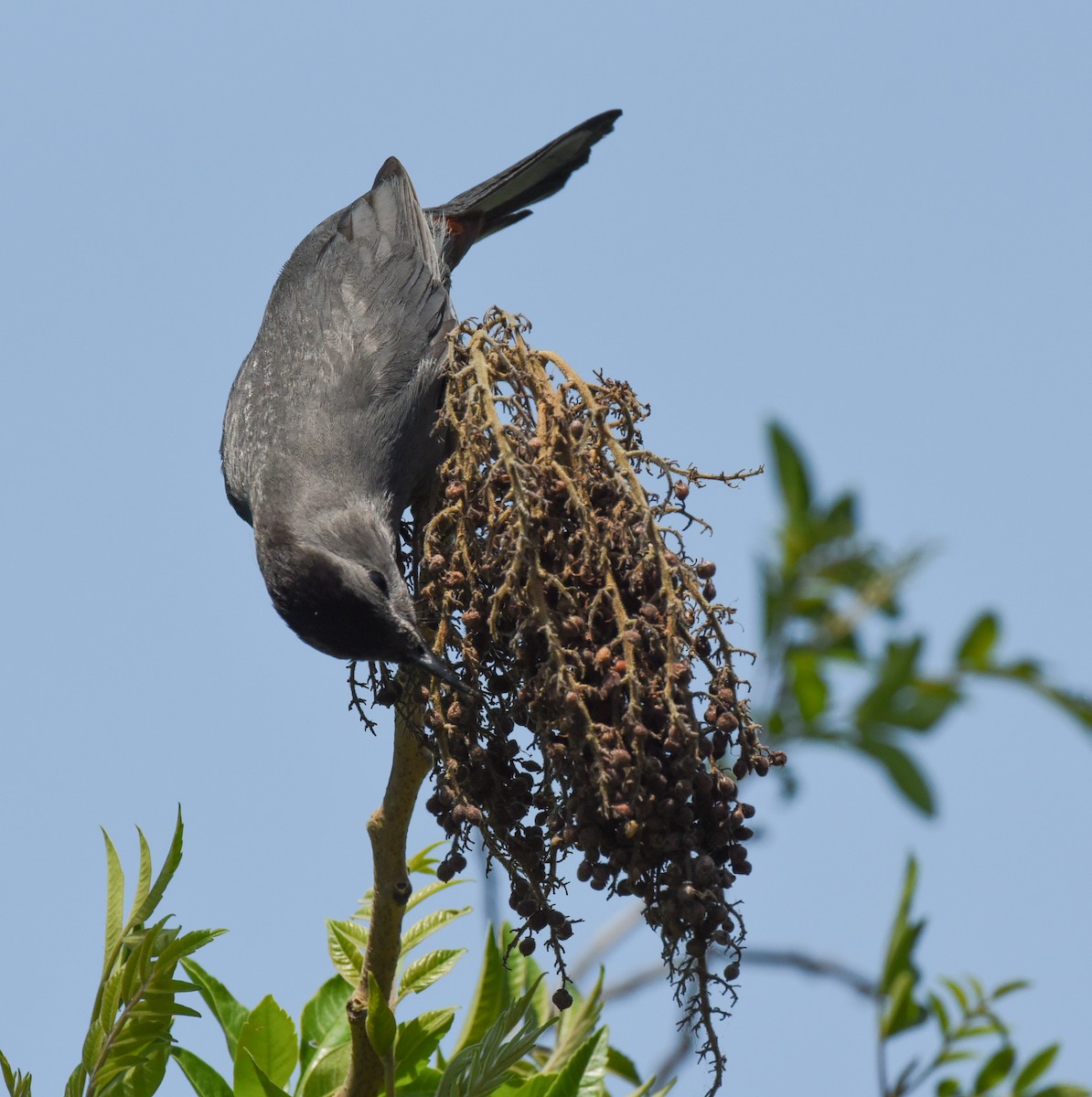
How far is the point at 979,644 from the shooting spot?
1337 millimetres

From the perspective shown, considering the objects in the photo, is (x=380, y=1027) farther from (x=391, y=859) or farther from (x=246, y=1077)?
(x=246, y=1077)

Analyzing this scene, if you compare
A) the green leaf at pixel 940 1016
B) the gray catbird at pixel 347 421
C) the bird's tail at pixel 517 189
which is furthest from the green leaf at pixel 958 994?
the bird's tail at pixel 517 189

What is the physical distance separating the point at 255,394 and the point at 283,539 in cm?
84

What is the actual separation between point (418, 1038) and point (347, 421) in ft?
6.46

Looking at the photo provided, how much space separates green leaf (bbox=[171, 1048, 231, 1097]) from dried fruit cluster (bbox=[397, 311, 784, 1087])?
3.21ft

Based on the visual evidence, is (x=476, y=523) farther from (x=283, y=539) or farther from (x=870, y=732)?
(x=870, y=732)

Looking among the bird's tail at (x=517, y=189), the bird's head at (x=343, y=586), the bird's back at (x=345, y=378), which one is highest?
the bird's tail at (x=517, y=189)

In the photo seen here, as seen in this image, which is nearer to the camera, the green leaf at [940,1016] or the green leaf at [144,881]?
the green leaf at [940,1016]

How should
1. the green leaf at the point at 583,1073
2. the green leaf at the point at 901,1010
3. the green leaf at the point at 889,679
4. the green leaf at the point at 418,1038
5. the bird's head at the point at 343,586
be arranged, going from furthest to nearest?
the bird's head at the point at 343,586 < the green leaf at the point at 418,1038 < the green leaf at the point at 583,1073 < the green leaf at the point at 901,1010 < the green leaf at the point at 889,679

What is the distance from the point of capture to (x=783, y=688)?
4.67 ft

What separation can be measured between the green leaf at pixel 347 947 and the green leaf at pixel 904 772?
276 cm

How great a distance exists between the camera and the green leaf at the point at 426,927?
12.8 ft

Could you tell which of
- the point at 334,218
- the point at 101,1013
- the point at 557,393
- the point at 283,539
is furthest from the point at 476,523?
the point at 334,218

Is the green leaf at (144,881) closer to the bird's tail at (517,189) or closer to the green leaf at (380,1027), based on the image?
the green leaf at (380,1027)
